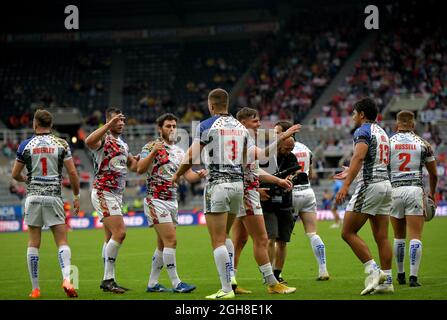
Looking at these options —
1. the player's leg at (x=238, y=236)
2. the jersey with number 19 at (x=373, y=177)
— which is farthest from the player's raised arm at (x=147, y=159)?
the jersey with number 19 at (x=373, y=177)

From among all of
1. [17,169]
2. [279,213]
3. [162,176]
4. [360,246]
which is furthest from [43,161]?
[360,246]

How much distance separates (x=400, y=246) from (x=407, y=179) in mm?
1075

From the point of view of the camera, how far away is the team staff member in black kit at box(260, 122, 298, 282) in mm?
13578

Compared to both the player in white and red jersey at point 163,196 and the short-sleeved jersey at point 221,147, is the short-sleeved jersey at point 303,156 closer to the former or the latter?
the player in white and red jersey at point 163,196

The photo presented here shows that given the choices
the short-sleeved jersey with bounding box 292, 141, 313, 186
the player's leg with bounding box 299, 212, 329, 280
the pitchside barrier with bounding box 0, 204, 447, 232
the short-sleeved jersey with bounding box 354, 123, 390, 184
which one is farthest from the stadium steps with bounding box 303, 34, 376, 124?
the short-sleeved jersey with bounding box 354, 123, 390, 184

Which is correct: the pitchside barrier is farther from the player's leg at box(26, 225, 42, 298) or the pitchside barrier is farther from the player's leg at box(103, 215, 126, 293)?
the player's leg at box(26, 225, 42, 298)

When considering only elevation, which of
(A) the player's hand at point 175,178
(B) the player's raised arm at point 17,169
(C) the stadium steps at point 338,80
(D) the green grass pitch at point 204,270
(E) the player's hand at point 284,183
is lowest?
(D) the green grass pitch at point 204,270

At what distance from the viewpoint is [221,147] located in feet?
37.4

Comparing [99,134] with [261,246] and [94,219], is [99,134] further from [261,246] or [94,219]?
[94,219]

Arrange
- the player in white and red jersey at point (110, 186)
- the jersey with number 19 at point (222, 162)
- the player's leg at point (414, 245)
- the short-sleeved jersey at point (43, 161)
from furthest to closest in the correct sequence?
the player in white and red jersey at point (110, 186), the player's leg at point (414, 245), the short-sleeved jersey at point (43, 161), the jersey with number 19 at point (222, 162)

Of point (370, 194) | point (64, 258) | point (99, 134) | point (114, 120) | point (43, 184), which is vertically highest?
point (114, 120)

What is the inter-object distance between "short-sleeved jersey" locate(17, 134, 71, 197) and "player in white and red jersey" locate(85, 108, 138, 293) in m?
0.67

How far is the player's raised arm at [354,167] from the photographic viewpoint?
451 inches

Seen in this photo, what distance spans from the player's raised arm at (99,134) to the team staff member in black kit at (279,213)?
106 inches
